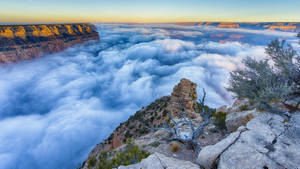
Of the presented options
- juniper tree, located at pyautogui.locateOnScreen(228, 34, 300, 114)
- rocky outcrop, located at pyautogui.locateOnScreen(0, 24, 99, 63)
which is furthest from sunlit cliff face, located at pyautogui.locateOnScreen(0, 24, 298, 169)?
rocky outcrop, located at pyautogui.locateOnScreen(0, 24, 99, 63)

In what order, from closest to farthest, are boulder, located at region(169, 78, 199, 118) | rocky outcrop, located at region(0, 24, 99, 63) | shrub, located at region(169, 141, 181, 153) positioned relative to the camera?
shrub, located at region(169, 141, 181, 153) → boulder, located at region(169, 78, 199, 118) → rocky outcrop, located at region(0, 24, 99, 63)

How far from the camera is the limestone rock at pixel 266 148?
3.42 m

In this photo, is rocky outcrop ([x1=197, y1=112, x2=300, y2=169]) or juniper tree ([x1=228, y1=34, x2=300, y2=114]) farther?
juniper tree ([x1=228, y1=34, x2=300, y2=114])

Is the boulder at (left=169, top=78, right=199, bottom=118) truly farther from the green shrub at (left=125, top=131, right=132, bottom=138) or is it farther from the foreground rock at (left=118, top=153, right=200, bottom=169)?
the foreground rock at (left=118, top=153, right=200, bottom=169)

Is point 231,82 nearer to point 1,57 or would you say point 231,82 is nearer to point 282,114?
point 282,114

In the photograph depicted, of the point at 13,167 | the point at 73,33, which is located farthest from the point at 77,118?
the point at 73,33

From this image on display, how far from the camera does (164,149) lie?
822 centimetres

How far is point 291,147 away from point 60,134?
4187 inches

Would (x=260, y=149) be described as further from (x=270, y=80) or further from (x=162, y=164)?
(x=270, y=80)

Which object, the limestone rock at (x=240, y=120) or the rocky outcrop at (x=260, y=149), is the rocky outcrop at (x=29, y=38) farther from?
the rocky outcrop at (x=260, y=149)

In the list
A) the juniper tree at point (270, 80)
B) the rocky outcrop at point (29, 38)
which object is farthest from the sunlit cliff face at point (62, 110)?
the rocky outcrop at point (29, 38)

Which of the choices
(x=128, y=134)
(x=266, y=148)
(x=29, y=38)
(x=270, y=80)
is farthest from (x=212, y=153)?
(x=29, y=38)

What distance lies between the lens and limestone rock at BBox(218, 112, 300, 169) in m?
3.42

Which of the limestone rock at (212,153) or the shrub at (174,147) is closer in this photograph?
the limestone rock at (212,153)
